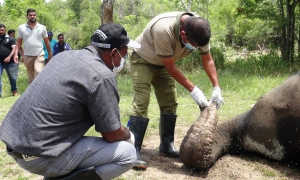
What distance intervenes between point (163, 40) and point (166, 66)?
0.83ft

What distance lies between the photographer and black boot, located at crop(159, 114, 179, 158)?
A: 168 inches

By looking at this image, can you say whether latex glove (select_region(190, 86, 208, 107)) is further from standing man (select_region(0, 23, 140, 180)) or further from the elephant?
standing man (select_region(0, 23, 140, 180))

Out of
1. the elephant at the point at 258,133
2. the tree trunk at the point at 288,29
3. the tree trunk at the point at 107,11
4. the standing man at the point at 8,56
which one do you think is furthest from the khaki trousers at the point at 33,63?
the tree trunk at the point at 288,29

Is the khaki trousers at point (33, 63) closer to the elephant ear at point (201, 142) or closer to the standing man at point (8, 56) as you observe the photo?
the standing man at point (8, 56)

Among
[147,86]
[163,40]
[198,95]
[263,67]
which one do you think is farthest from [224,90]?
[163,40]

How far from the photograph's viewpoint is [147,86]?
4008mm

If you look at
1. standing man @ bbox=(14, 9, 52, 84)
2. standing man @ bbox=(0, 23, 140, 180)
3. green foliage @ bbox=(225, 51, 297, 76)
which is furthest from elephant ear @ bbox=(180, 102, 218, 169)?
green foliage @ bbox=(225, 51, 297, 76)

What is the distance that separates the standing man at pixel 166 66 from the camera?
3.57 metres

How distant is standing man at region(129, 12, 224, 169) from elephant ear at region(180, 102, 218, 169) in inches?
8.0

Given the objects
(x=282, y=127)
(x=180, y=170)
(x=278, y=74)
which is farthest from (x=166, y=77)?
(x=278, y=74)

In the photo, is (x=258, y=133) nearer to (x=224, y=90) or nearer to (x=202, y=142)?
(x=202, y=142)

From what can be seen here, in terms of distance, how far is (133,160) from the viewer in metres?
2.90

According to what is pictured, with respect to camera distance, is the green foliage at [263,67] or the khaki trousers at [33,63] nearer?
the khaki trousers at [33,63]

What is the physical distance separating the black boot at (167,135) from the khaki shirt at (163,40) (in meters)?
0.68
